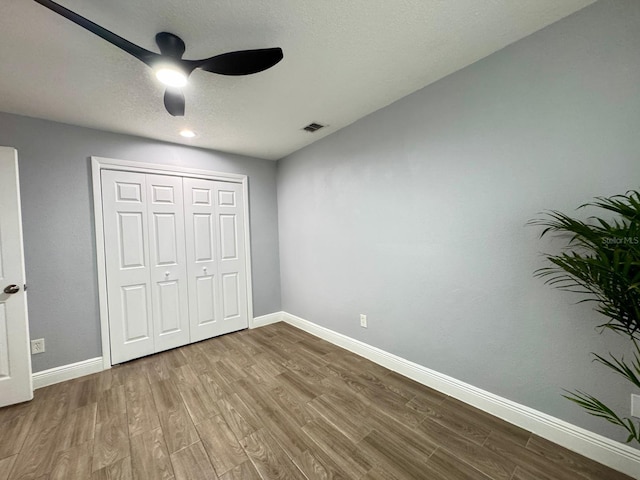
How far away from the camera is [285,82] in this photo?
1.83 metres

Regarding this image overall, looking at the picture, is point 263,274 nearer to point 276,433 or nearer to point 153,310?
point 153,310

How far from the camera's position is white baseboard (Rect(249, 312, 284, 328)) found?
349 cm

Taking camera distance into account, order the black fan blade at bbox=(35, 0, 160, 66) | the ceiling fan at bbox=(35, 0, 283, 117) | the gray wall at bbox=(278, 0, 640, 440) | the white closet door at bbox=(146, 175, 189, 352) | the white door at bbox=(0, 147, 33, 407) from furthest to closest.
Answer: the white closet door at bbox=(146, 175, 189, 352), the white door at bbox=(0, 147, 33, 407), the gray wall at bbox=(278, 0, 640, 440), the ceiling fan at bbox=(35, 0, 283, 117), the black fan blade at bbox=(35, 0, 160, 66)

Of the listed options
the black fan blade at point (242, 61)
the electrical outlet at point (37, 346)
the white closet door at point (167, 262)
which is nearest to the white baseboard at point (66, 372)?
the electrical outlet at point (37, 346)

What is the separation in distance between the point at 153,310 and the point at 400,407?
8.71ft

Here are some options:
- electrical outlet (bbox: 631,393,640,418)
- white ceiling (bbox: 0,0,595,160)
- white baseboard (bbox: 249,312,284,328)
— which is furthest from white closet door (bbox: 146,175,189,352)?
electrical outlet (bbox: 631,393,640,418)

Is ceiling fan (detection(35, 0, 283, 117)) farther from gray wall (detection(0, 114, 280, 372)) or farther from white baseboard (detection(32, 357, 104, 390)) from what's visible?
white baseboard (detection(32, 357, 104, 390))

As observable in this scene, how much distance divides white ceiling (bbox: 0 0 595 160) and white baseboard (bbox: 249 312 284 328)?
257 centimetres

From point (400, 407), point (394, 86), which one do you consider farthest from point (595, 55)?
point (400, 407)

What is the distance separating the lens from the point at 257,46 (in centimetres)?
148

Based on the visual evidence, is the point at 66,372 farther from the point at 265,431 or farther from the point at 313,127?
the point at 313,127

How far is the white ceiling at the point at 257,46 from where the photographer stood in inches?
49.3

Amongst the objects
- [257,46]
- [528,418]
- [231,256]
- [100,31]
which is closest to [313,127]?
[257,46]

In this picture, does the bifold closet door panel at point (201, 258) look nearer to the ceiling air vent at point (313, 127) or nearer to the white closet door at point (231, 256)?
the white closet door at point (231, 256)
